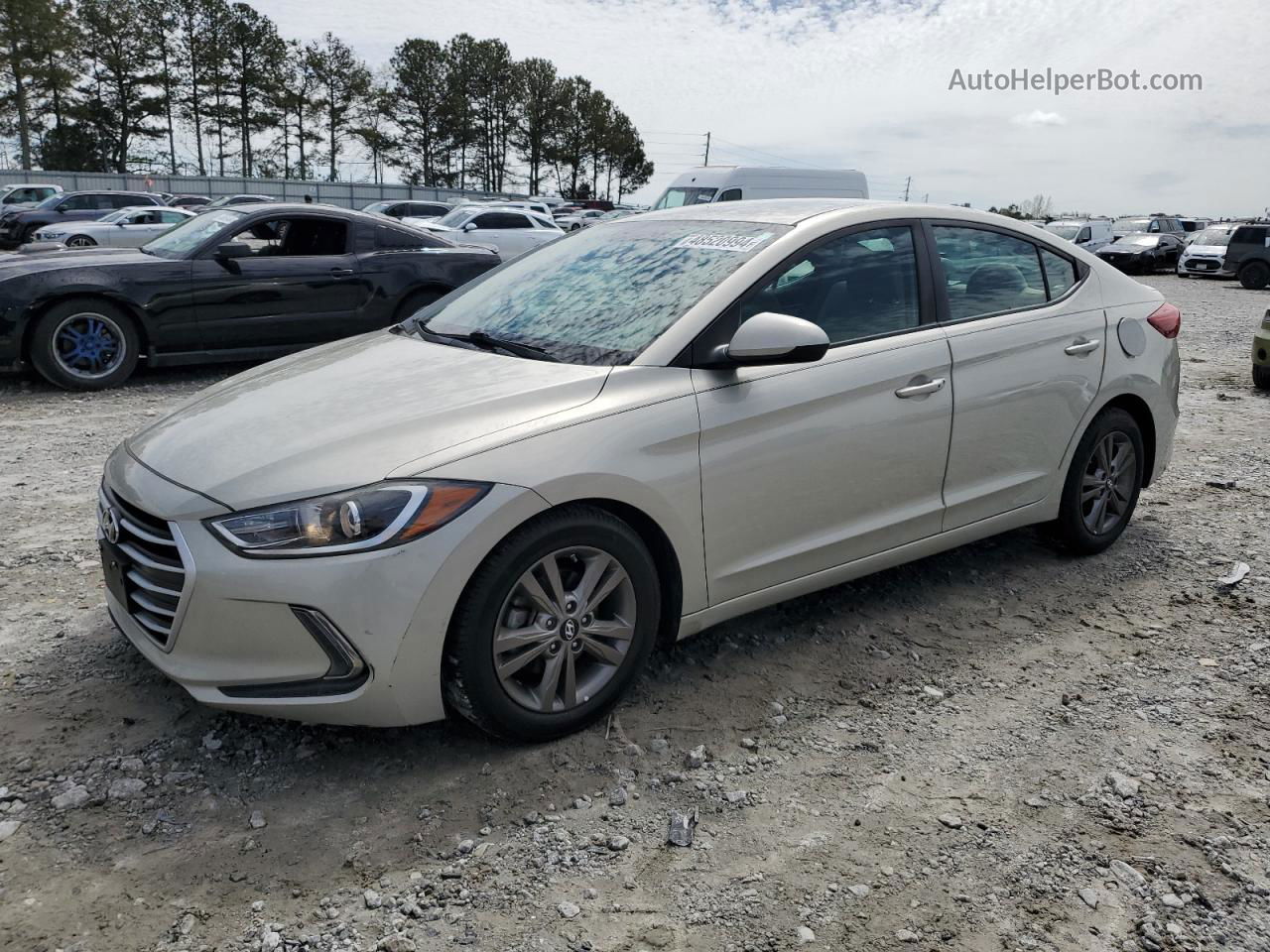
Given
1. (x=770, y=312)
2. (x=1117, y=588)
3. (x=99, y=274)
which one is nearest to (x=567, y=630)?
(x=770, y=312)

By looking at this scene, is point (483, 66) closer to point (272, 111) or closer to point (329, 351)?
point (272, 111)

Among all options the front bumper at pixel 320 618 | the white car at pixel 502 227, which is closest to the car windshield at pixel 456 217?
the white car at pixel 502 227

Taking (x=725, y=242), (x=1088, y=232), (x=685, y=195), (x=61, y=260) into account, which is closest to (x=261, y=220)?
(x=61, y=260)

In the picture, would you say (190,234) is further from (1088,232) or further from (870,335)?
(1088,232)

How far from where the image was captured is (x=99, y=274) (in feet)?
26.5

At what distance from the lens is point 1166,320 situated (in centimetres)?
480

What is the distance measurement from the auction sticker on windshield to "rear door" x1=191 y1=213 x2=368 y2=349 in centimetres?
580

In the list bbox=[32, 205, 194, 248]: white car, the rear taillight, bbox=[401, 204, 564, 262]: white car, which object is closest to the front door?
the rear taillight

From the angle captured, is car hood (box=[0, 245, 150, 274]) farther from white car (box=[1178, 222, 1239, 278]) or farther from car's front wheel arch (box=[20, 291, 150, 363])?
white car (box=[1178, 222, 1239, 278])

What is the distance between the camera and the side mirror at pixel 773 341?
3.20m

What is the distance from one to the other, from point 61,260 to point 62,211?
23281 mm

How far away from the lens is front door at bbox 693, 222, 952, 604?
3.34 metres

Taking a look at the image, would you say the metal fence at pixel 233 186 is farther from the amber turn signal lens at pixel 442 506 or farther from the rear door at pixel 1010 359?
the amber turn signal lens at pixel 442 506

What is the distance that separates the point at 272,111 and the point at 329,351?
64535 millimetres
